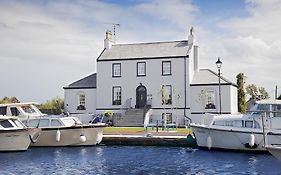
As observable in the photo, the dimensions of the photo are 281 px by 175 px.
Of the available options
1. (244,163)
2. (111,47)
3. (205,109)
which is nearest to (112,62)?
(111,47)

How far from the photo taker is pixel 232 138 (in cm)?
2992

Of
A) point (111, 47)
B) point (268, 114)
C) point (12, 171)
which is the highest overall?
point (111, 47)

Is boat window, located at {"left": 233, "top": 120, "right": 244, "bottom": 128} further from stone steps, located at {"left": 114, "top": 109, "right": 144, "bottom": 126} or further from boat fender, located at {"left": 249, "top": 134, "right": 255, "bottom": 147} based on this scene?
stone steps, located at {"left": 114, "top": 109, "right": 144, "bottom": 126}

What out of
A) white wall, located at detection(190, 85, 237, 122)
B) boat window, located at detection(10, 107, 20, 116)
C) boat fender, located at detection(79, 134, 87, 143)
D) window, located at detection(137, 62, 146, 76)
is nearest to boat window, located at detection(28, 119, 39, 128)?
boat window, located at detection(10, 107, 20, 116)

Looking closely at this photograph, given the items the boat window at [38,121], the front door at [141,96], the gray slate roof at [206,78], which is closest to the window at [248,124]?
the boat window at [38,121]

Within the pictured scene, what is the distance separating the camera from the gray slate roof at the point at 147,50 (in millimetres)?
50156

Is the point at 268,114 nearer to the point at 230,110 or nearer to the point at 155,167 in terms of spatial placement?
the point at 155,167

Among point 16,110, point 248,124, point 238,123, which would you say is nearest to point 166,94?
point 16,110

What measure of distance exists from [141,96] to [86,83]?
7509mm

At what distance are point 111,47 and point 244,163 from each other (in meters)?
32.6

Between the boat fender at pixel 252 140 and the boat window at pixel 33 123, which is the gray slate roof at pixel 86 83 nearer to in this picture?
the boat window at pixel 33 123

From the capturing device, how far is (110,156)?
2831 cm

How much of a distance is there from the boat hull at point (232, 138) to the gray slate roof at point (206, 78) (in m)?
16.9

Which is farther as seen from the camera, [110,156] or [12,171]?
[110,156]
